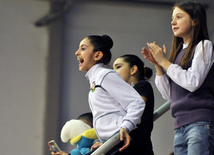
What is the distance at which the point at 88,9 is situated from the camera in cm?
404

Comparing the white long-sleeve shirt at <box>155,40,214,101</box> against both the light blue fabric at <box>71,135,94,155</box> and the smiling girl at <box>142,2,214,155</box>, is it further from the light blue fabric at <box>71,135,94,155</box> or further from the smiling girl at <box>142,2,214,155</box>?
the light blue fabric at <box>71,135,94,155</box>

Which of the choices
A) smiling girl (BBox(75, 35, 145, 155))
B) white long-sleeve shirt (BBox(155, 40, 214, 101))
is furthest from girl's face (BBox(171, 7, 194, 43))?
smiling girl (BBox(75, 35, 145, 155))

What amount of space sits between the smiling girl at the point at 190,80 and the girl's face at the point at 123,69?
45 centimetres

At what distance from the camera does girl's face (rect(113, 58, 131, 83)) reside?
91.7 inches

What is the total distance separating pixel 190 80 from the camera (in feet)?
5.53

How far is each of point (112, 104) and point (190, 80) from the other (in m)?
0.35

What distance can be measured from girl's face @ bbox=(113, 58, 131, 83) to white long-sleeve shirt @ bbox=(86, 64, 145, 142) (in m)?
0.46

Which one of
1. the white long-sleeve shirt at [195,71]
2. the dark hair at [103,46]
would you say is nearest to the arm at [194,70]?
the white long-sleeve shirt at [195,71]

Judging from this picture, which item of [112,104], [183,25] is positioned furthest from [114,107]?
[183,25]

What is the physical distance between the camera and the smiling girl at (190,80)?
1.63 m

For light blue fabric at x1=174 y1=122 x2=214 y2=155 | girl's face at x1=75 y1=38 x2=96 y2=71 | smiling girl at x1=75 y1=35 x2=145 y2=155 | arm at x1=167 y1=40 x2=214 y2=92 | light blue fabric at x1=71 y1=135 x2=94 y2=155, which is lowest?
light blue fabric at x1=71 y1=135 x2=94 y2=155

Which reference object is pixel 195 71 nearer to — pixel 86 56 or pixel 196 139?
pixel 196 139

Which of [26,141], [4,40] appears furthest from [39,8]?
[26,141]

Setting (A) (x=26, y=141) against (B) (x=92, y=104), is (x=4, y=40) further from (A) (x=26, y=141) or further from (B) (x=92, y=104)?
(B) (x=92, y=104)
